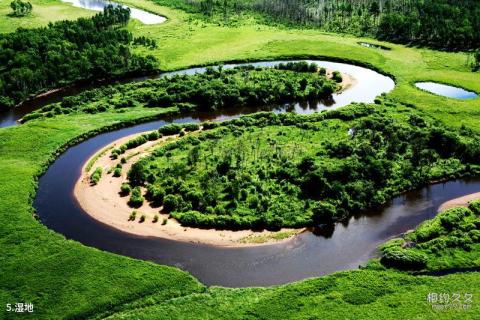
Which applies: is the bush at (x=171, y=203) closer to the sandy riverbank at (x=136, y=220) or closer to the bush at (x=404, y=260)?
the sandy riverbank at (x=136, y=220)

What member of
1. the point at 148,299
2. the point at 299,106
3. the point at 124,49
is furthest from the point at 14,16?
the point at 148,299

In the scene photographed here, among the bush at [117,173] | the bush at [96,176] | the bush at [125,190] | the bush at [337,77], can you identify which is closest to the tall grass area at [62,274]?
the bush at [96,176]

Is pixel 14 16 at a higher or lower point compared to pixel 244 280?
higher

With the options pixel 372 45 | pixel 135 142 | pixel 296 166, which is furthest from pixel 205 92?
pixel 372 45

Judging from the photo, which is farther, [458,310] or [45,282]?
[45,282]

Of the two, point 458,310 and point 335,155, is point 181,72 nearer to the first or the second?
point 335,155

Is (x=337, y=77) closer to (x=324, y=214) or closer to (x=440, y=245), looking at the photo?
(x=324, y=214)
